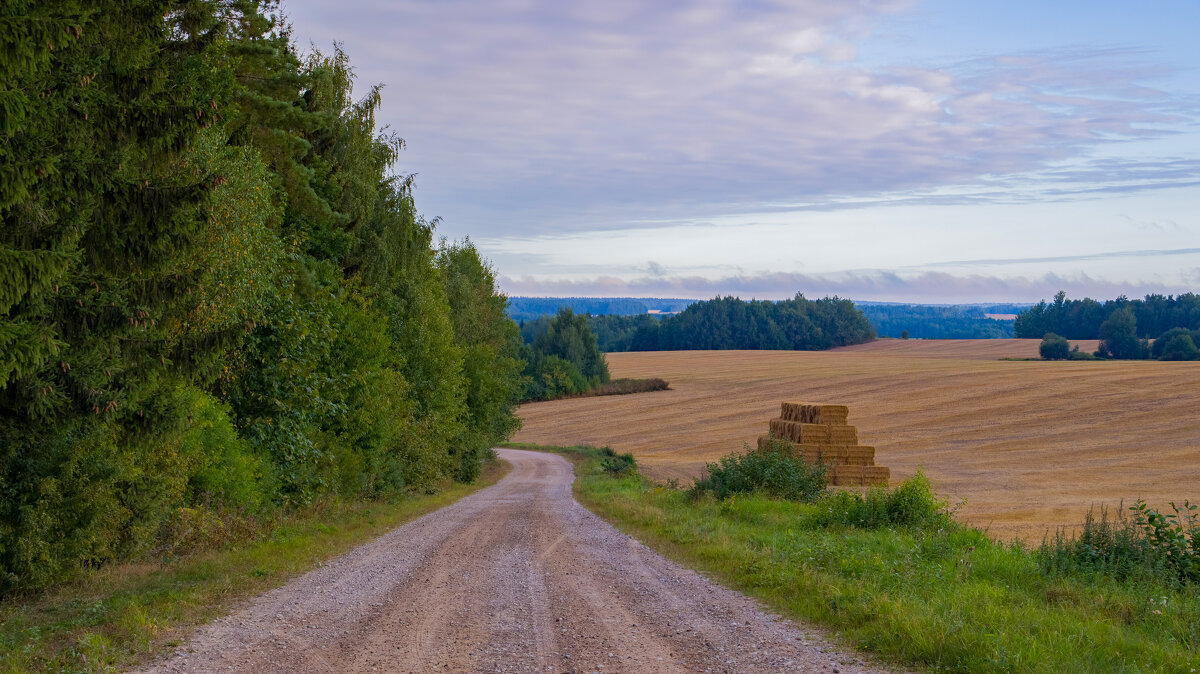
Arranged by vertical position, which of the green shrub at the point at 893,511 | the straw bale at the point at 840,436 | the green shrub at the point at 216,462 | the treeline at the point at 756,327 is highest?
the treeline at the point at 756,327

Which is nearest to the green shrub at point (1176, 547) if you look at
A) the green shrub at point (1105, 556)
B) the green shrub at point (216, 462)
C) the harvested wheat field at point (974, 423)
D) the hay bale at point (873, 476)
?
the green shrub at point (1105, 556)

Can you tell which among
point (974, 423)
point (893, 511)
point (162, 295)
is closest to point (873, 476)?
point (893, 511)

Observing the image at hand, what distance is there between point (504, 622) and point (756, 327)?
146m

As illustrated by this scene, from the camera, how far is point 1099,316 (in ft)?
398

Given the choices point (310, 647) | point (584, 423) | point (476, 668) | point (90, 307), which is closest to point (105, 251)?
point (90, 307)

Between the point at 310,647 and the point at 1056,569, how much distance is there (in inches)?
376

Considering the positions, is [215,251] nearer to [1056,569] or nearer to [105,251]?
[105,251]

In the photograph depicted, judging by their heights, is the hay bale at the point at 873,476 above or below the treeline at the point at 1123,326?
below

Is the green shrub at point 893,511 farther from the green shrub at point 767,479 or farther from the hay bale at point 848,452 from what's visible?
the hay bale at point 848,452

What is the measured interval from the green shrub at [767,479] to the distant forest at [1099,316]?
97.4 m

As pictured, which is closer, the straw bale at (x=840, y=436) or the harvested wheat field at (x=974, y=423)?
the straw bale at (x=840, y=436)

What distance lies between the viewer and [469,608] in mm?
9594

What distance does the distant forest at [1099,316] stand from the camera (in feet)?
363

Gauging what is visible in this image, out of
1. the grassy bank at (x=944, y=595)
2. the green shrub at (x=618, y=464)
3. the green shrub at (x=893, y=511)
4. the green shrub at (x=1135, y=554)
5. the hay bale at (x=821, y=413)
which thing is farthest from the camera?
the green shrub at (x=618, y=464)
